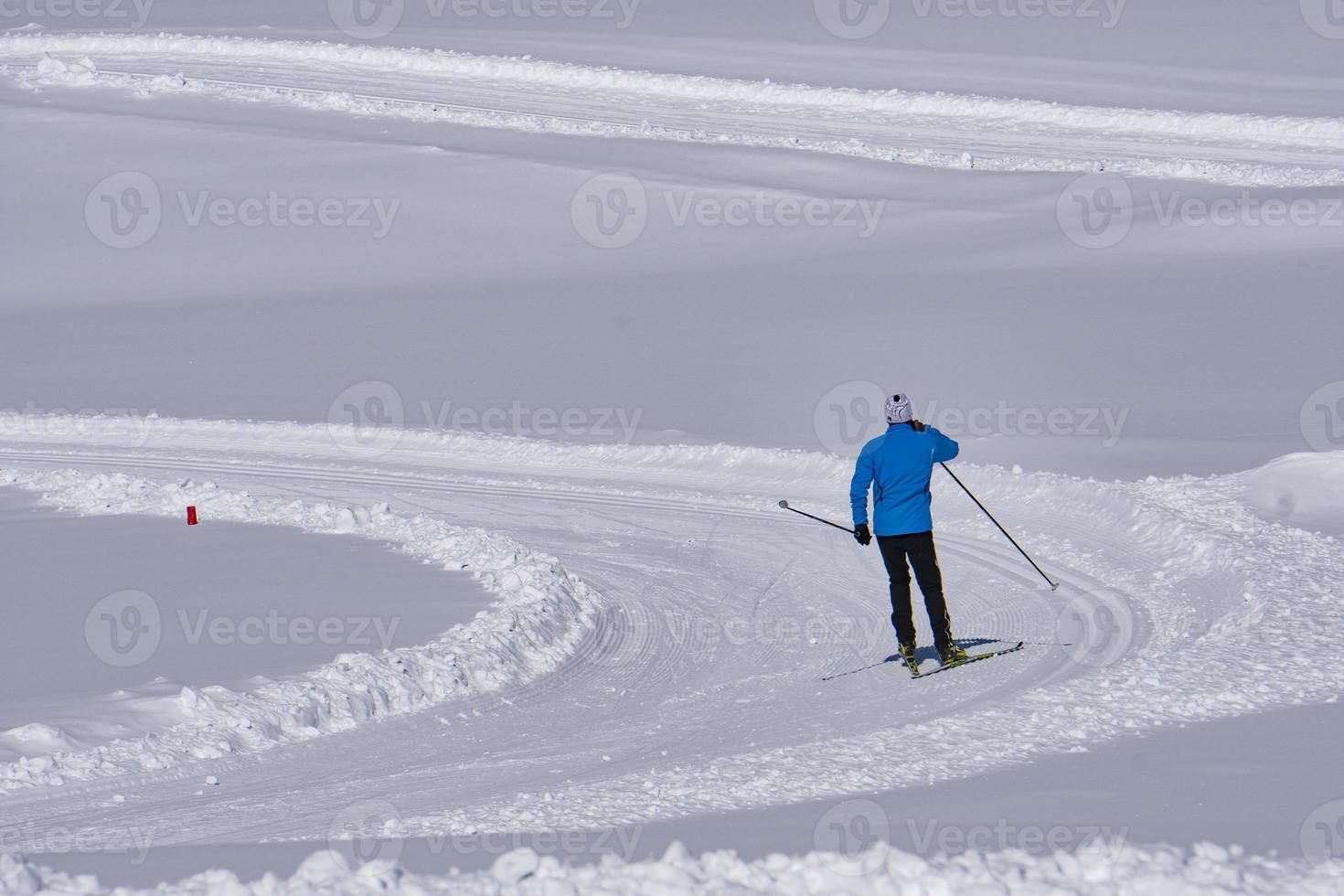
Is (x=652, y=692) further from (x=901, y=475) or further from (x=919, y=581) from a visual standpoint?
(x=901, y=475)

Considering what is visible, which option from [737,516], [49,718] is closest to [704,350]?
[737,516]

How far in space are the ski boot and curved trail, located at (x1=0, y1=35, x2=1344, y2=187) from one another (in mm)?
16743

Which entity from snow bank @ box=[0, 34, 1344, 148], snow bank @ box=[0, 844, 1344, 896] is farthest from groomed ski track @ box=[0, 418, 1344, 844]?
snow bank @ box=[0, 34, 1344, 148]

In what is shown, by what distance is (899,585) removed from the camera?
8.23m

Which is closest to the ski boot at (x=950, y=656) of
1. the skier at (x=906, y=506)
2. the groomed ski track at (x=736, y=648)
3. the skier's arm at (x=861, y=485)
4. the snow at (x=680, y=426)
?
the skier at (x=906, y=506)

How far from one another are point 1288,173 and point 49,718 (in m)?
20.8

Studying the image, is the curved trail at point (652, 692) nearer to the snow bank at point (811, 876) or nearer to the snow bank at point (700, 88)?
the snow bank at point (811, 876)

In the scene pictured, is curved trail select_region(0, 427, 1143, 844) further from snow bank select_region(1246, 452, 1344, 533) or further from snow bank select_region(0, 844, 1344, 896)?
snow bank select_region(1246, 452, 1344, 533)

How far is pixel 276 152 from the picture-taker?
25531 millimetres

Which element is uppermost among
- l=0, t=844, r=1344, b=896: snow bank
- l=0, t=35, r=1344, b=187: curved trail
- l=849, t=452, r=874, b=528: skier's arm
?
l=0, t=35, r=1344, b=187: curved trail

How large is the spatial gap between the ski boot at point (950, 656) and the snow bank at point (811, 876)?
11.1 ft

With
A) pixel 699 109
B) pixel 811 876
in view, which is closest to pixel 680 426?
pixel 811 876

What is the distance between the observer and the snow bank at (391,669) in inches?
270

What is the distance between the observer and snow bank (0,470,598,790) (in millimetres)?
6855
